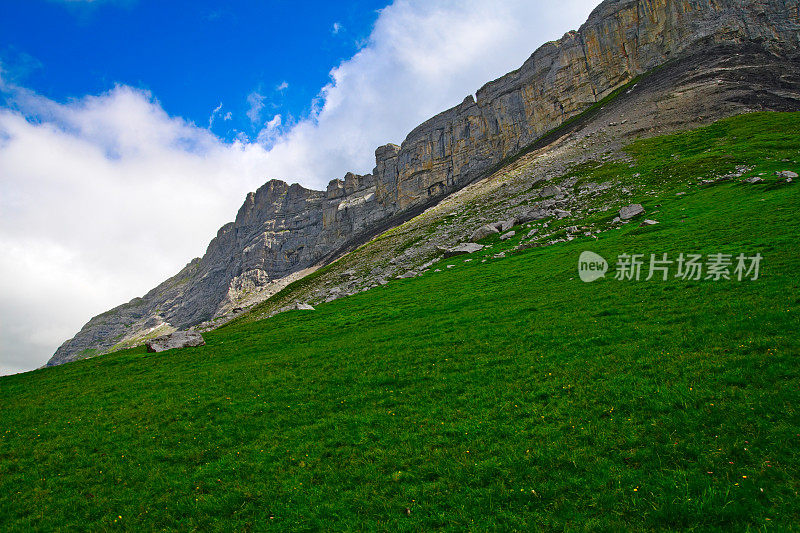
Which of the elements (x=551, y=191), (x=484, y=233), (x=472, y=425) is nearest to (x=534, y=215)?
(x=484, y=233)

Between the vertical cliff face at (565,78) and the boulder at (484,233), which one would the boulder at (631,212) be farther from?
the vertical cliff face at (565,78)

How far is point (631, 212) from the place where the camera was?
1612 inches

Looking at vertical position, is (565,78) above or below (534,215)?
above

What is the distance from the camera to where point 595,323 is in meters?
17.5

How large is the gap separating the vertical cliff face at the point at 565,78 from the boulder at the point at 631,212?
89.0 m

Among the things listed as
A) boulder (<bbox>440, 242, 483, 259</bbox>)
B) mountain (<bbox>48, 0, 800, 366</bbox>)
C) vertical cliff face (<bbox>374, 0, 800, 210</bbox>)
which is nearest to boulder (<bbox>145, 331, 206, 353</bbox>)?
mountain (<bbox>48, 0, 800, 366</bbox>)

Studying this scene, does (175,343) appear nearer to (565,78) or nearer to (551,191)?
(551,191)

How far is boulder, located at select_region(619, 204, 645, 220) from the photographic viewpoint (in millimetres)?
40469

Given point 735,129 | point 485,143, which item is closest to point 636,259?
point 735,129

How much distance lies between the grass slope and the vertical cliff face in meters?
109

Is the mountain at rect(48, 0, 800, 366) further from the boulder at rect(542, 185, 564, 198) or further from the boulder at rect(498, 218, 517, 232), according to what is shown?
the boulder at rect(498, 218, 517, 232)

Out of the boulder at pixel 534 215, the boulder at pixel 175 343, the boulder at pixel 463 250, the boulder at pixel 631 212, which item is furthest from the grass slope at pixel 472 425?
the boulder at pixel 534 215

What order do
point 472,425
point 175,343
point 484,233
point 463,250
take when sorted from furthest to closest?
1. point 484,233
2. point 463,250
3. point 175,343
4. point 472,425

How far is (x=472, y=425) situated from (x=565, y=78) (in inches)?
5879
